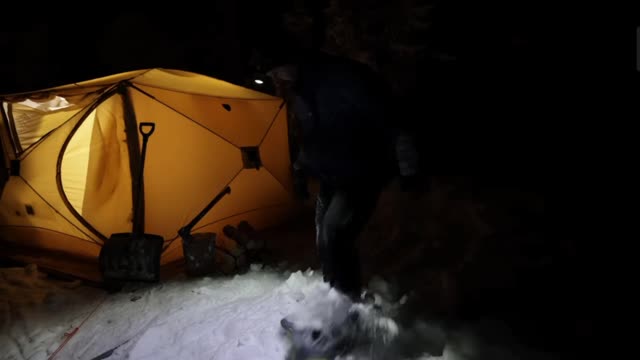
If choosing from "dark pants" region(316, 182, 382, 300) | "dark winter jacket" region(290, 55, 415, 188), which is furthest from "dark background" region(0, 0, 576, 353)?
"dark pants" region(316, 182, 382, 300)

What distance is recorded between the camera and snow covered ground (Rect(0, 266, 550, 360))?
8.48 ft

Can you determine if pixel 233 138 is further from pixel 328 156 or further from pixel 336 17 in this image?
pixel 336 17

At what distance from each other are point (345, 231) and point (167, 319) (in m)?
1.59

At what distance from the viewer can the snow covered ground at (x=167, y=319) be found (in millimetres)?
2584

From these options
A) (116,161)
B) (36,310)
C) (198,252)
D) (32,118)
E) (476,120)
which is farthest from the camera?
(476,120)

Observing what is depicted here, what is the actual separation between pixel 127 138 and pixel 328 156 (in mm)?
2481

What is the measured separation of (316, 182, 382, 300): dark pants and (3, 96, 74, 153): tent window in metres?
3.10

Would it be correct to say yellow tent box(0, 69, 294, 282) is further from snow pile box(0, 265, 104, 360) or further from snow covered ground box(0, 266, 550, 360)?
snow covered ground box(0, 266, 550, 360)

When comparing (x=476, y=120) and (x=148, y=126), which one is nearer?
(x=148, y=126)

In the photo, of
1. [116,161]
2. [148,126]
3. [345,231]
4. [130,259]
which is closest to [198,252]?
Answer: [130,259]

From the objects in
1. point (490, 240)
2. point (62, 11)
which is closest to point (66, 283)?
point (490, 240)

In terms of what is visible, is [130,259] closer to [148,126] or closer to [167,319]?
[167,319]

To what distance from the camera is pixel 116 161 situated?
13.1 ft

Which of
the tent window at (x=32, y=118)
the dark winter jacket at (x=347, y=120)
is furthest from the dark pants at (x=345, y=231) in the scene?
the tent window at (x=32, y=118)
